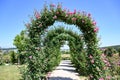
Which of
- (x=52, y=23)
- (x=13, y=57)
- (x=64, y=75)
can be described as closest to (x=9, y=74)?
(x=64, y=75)

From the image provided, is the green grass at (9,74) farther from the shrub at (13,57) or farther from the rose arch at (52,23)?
the shrub at (13,57)

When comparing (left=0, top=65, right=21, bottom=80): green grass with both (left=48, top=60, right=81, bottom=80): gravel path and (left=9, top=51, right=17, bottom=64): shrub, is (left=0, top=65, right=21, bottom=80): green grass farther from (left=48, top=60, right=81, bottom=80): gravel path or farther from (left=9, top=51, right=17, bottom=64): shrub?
(left=9, top=51, right=17, bottom=64): shrub

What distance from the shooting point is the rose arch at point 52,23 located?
684cm

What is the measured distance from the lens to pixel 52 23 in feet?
23.6

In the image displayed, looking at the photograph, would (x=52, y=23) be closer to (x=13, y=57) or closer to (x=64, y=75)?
(x=64, y=75)

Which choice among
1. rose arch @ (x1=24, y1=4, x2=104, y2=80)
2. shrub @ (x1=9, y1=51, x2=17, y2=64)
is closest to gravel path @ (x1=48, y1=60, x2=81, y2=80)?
rose arch @ (x1=24, y1=4, x2=104, y2=80)

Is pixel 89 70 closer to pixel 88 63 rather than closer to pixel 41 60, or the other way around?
pixel 88 63

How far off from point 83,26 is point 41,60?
211cm

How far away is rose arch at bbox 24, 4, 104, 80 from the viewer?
6.84 metres

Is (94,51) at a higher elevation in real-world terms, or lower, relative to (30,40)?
lower

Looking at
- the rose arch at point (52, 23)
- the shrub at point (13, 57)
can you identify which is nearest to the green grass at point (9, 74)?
the rose arch at point (52, 23)

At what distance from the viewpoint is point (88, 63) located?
7.83 metres

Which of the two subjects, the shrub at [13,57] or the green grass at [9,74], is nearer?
the green grass at [9,74]

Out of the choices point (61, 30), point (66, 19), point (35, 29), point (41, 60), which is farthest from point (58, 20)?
point (61, 30)
